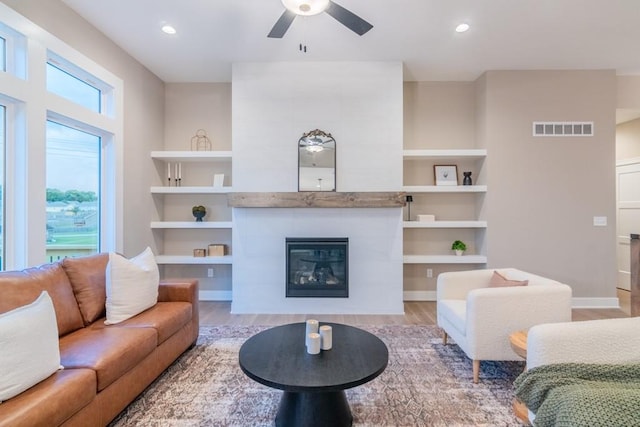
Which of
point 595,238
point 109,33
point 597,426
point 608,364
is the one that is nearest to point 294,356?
point 597,426

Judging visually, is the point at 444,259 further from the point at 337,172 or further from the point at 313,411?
the point at 313,411

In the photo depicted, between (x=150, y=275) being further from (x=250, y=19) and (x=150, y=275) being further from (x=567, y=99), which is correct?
Answer: (x=567, y=99)

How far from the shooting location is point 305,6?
240cm

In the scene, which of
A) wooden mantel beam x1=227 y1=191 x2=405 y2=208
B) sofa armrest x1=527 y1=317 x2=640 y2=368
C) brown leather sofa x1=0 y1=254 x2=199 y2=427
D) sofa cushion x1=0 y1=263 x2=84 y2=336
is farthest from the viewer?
wooden mantel beam x1=227 y1=191 x2=405 y2=208

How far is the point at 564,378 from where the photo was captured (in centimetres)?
144

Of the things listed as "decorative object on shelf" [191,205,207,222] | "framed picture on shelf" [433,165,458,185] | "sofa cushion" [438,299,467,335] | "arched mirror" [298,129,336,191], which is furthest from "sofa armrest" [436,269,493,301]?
"decorative object on shelf" [191,205,207,222]

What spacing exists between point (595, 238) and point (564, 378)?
3840 mm

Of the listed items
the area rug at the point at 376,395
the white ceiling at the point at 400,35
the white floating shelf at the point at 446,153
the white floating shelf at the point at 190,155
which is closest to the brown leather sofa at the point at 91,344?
the area rug at the point at 376,395

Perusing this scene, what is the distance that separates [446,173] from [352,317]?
7.95ft

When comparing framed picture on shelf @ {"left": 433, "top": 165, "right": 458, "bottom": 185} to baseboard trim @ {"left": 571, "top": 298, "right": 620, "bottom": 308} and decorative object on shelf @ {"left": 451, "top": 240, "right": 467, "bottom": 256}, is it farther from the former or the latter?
baseboard trim @ {"left": 571, "top": 298, "right": 620, "bottom": 308}

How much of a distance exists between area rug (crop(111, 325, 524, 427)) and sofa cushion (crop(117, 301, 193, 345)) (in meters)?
0.35

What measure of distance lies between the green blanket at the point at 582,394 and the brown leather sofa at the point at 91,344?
2.13 m

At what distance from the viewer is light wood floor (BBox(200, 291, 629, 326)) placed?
12.3ft

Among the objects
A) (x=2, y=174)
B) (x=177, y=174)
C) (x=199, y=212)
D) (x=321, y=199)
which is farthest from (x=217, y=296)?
(x=2, y=174)
